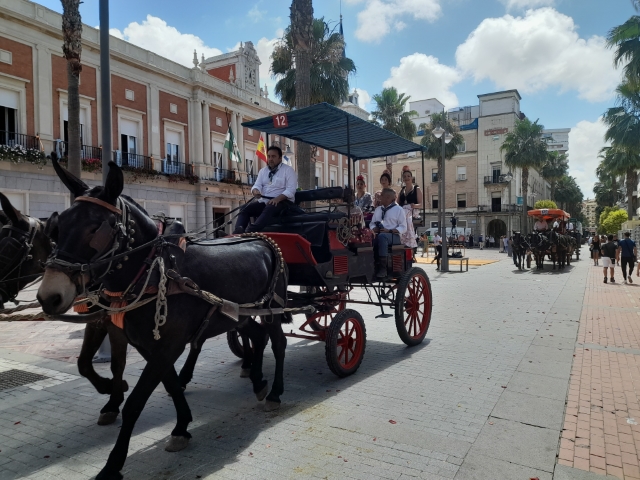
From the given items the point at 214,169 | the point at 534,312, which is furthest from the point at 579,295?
the point at 214,169

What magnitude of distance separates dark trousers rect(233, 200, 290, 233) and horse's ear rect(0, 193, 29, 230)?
2.31m

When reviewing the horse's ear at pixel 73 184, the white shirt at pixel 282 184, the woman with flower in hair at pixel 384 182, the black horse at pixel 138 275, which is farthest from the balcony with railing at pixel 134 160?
the horse's ear at pixel 73 184

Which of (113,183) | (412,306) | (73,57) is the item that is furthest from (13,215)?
(73,57)

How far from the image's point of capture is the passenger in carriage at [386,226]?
22.8 ft

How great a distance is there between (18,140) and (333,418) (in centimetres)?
1977

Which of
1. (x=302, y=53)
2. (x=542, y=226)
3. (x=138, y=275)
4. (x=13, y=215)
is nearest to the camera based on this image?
(x=138, y=275)

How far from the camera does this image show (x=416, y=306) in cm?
749

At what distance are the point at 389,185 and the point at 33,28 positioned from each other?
62.7ft

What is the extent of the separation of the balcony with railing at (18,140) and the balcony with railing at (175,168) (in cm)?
681

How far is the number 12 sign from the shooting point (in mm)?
6129

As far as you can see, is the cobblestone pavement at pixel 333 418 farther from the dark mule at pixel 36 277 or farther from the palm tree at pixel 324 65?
the palm tree at pixel 324 65

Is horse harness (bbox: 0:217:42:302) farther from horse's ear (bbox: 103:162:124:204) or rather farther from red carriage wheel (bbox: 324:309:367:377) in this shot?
red carriage wheel (bbox: 324:309:367:377)

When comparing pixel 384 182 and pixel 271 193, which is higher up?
pixel 384 182

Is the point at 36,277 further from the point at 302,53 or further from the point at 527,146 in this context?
the point at 527,146
